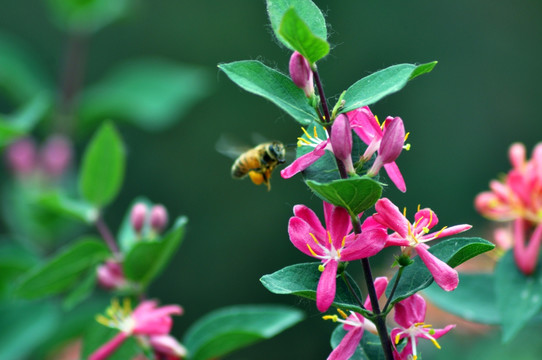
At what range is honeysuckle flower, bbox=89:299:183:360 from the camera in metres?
0.92

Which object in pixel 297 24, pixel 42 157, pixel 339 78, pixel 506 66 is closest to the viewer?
pixel 297 24

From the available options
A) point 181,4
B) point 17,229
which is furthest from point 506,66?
point 17,229

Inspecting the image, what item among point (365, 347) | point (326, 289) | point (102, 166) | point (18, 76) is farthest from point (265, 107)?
point (326, 289)

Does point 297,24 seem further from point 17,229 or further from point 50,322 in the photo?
point 17,229

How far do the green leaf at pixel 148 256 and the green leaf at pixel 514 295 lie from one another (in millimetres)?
447

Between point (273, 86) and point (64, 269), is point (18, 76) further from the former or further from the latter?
point (273, 86)

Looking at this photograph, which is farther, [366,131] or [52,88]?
[52,88]

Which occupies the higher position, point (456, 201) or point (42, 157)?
point (42, 157)

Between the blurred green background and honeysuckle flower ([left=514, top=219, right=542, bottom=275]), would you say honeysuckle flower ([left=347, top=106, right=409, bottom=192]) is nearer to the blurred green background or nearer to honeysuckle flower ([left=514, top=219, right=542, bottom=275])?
honeysuckle flower ([left=514, top=219, right=542, bottom=275])

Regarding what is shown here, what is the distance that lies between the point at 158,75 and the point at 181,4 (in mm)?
1967

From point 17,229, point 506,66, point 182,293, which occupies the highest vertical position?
point 17,229

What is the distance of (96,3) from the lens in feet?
7.06

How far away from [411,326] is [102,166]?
69 centimetres

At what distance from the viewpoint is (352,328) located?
0.70m
